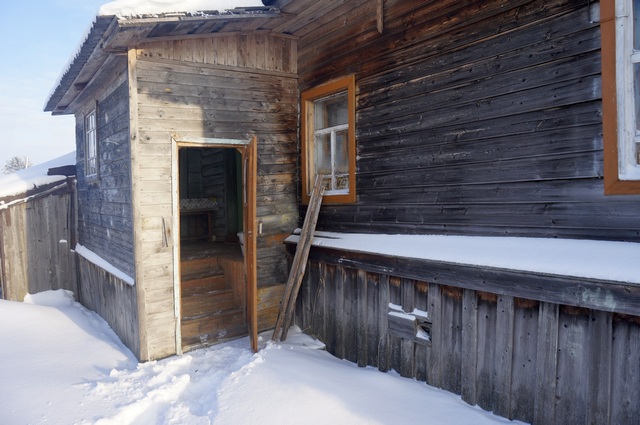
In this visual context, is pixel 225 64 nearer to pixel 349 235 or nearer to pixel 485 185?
pixel 349 235

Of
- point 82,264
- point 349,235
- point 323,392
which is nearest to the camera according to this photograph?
point 323,392

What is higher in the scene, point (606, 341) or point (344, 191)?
point (344, 191)

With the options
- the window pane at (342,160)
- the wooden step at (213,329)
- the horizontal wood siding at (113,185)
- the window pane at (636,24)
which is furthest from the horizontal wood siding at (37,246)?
the window pane at (636,24)

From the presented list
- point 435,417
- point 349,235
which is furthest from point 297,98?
point 435,417

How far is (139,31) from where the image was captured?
4.77 meters

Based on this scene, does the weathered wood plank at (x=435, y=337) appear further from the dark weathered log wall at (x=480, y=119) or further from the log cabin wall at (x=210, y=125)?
the log cabin wall at (x=210, y=125)

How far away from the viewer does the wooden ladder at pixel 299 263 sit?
5.80 metres

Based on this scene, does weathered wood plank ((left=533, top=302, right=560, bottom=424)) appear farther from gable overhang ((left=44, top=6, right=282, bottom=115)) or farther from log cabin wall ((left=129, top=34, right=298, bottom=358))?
gable overhang ((left=44, top=6, right=282, bottom=115))

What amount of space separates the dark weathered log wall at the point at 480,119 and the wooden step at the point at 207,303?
2.45m

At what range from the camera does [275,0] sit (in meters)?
5.51

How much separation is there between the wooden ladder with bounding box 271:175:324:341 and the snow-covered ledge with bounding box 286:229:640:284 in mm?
1046

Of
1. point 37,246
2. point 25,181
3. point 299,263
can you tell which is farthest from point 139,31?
point 37,246

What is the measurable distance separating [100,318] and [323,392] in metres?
5.32

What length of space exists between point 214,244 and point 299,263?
3969 millimetres
